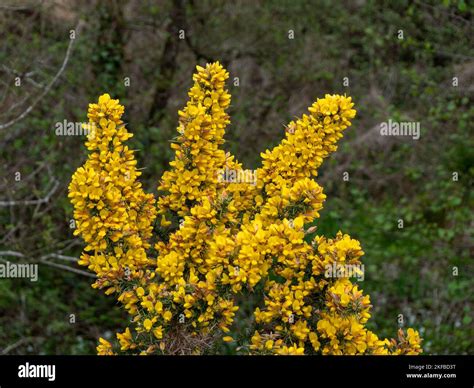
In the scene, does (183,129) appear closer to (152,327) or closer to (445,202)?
(152,327)

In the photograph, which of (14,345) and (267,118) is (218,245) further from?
(267,118)

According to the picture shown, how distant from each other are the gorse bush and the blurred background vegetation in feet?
7.83

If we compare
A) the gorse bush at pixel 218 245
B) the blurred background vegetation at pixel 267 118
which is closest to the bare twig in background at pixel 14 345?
the blurred background vegetation at pixel 267 118

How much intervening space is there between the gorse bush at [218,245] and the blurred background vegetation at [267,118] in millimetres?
2387

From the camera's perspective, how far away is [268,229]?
3.18 metres

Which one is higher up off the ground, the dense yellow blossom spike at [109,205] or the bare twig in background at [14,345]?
the dense yellow blossom spike at [109,205]

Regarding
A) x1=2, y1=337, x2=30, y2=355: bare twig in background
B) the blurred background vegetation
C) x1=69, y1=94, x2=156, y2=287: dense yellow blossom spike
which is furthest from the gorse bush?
x1=2, y1=337, x2=30, y2=355: bare twig in background

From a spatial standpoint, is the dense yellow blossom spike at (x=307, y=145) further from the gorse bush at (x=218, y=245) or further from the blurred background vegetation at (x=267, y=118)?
the blurred background vegetation at (x=267, y=118)

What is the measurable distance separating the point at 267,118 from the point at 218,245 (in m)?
4.96

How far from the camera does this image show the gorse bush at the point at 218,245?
124 inches

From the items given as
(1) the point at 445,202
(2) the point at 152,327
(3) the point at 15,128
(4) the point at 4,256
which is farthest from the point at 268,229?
(1) the point at 445,202

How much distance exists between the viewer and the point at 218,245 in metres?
3.15

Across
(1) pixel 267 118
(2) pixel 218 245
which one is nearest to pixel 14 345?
(2) pixel 218 245
